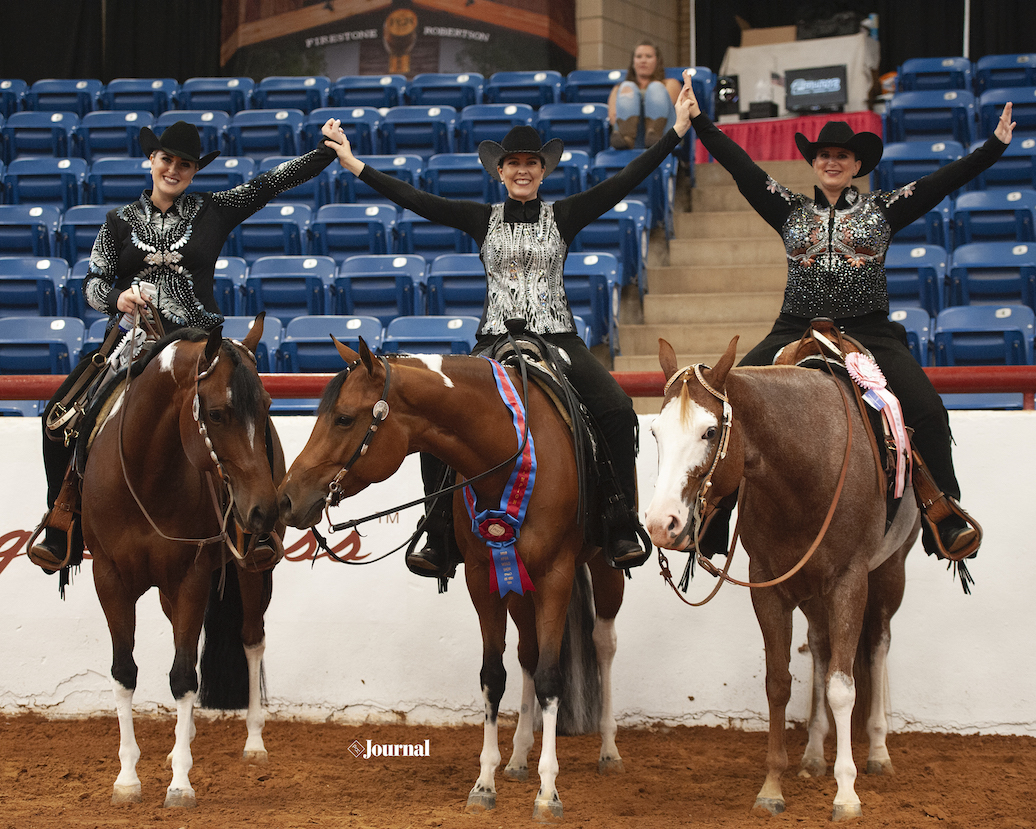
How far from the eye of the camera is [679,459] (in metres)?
Answer: 3.51

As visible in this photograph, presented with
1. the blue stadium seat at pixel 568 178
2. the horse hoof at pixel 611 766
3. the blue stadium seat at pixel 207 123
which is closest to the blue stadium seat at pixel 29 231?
the blue stadium seat at pixel 207 123

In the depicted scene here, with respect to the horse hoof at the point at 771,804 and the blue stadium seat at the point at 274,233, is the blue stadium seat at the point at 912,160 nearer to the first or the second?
the blue stadium seat at the point at 274,233

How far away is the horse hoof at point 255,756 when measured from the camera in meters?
4.69

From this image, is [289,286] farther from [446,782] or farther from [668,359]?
[668,359]

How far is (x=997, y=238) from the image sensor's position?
29.6ft

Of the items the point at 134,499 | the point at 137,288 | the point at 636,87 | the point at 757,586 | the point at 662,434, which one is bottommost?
the point at 757,586

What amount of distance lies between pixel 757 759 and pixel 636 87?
7.74 metres

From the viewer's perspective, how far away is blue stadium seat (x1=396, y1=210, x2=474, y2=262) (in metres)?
9.95

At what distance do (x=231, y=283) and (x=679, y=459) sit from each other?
6.49 meters

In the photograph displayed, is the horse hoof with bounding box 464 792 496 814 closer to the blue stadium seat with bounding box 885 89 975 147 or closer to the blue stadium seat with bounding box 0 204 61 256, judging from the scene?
the blue stadium seat with bounding box 0 204 61 256

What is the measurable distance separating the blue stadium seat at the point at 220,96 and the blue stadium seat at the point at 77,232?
12.9ft

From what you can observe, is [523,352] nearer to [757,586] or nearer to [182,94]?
[757,586]

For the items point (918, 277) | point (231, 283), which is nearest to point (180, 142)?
point (231, 283)

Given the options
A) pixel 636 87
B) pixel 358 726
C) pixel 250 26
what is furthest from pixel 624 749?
pixel 250 26
